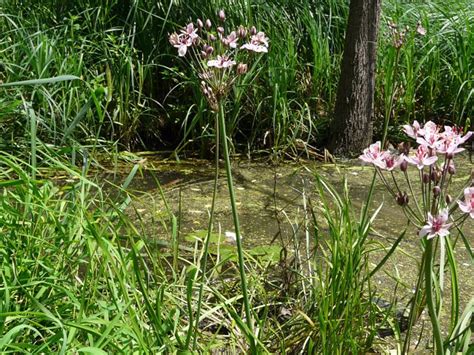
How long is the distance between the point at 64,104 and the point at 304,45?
76.9 inches

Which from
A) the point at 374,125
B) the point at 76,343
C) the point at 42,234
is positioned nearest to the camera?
the point at 76,343

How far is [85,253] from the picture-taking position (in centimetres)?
263

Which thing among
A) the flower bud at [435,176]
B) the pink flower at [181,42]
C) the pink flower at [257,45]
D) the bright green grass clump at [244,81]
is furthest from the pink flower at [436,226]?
the bright green grass clump at [244,81]

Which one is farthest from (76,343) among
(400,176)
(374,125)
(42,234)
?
(374,125)

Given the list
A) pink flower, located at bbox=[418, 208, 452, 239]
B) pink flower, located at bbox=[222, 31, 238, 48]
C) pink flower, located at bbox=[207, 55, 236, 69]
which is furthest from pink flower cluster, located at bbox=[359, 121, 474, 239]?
pink flower, located at bbox=[222, 31, 238, 48]

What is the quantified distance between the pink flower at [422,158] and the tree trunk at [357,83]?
3.77 metres

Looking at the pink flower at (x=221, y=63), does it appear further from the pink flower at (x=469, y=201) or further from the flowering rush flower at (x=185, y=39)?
the pink flower at (x=469, y=201)

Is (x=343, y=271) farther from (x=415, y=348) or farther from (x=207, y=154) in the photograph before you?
(x=207, y=154)

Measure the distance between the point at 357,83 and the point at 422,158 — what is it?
3848 mm

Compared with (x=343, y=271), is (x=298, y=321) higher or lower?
lower

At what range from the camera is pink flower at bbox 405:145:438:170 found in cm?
181

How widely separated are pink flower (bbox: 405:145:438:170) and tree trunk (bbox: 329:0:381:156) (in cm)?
377

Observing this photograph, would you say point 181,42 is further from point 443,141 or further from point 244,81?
point 244,81

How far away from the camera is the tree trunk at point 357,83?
18.1ft
